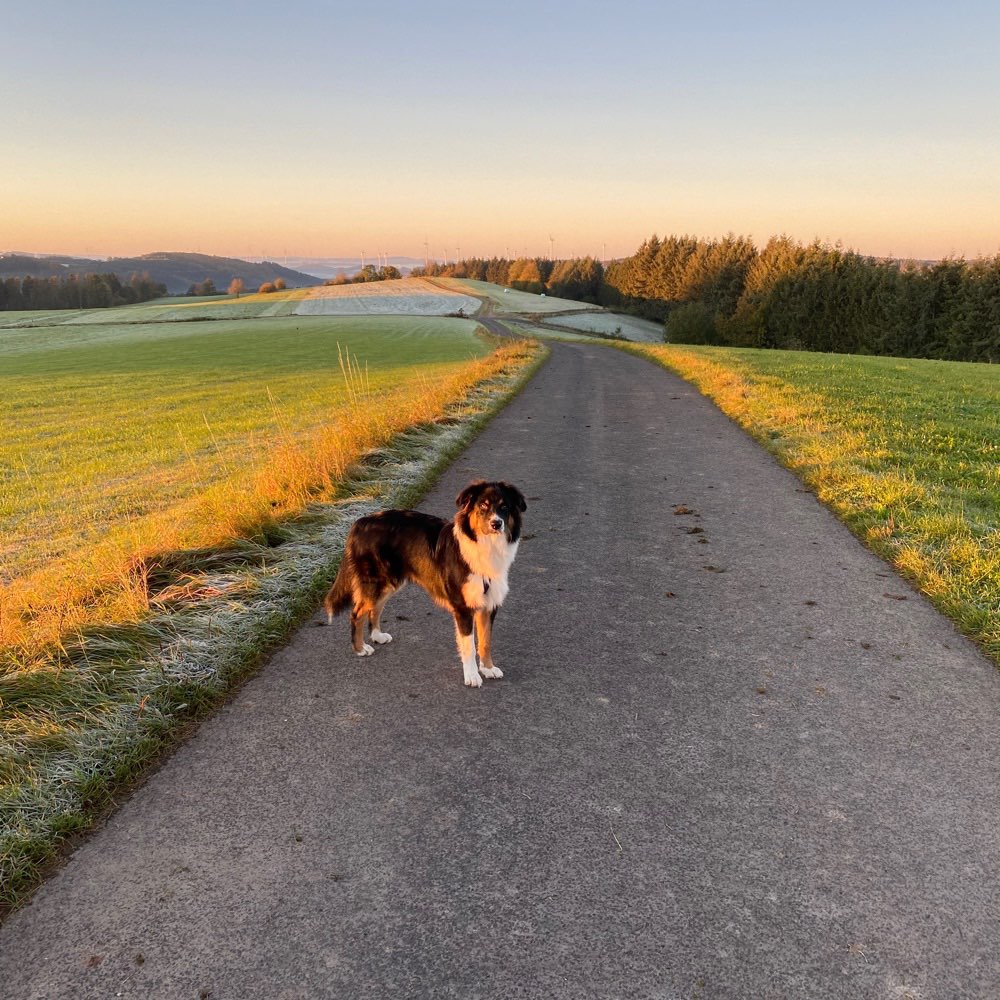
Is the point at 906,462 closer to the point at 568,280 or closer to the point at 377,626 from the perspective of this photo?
the point at 377,626

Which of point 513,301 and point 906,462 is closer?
point 906,462

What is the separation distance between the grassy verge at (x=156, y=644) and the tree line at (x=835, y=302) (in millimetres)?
71070

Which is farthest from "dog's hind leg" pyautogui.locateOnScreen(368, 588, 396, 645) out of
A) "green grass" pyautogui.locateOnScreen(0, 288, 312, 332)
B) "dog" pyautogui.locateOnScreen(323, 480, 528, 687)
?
"green grass" pyautogui.locateOnScreen(0, 288, 312, 332)

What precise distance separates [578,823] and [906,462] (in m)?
9.95

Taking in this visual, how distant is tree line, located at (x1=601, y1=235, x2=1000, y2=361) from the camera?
204 feet

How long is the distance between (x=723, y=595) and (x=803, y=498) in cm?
407

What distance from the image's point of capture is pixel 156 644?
506cm

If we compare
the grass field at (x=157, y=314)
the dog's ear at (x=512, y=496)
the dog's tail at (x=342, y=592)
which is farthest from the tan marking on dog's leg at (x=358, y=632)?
the grass field at (x=157, y=314)

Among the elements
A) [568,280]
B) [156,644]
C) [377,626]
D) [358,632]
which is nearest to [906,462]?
[377,626]

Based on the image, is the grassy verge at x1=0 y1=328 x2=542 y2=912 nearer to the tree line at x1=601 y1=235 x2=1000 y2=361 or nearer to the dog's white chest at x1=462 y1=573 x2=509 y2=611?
the dog's white chest at x1=462 y1=573 x2=509 y2=611

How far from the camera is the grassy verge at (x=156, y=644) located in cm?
359

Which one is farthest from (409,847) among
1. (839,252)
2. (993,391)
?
(839,252)

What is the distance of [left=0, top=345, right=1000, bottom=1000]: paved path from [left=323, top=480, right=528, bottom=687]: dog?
1.14 ft

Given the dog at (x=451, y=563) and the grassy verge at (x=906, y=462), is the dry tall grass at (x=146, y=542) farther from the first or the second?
the grassy verge at (x=906, y=462)
